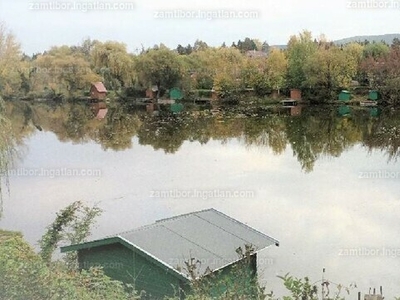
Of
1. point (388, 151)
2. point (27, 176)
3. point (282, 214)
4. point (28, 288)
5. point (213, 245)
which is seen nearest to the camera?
point (28, 288)

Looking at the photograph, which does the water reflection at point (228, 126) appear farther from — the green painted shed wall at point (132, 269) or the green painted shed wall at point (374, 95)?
the green painted shed wall at point (132, 269)

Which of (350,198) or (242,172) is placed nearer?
(350,198)

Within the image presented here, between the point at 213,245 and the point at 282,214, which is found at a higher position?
the point at 213,245

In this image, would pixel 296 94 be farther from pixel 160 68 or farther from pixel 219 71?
pixel 160 68

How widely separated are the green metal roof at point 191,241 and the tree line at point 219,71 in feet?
91.1

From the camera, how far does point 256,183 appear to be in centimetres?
1248

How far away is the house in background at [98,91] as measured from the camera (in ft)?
125

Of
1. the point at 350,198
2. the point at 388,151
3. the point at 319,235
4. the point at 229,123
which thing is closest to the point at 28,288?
the point at 319,235

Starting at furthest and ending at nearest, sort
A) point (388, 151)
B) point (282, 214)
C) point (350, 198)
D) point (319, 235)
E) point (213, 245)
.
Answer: point (388, 151) → point (350, 198) → point (282, 214) → point (319, 235) → point (213, 245)

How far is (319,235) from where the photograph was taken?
872cm

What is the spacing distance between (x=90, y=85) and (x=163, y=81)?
5237mm

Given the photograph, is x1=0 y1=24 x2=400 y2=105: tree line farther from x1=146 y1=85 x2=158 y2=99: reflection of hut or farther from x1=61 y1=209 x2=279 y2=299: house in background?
x1=61 y1=209 x2=279 y2=299: house in background

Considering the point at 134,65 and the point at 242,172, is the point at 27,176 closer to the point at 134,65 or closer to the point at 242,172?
the point at 242,172

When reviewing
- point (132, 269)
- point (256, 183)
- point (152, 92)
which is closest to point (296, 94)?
point (152, 92)
